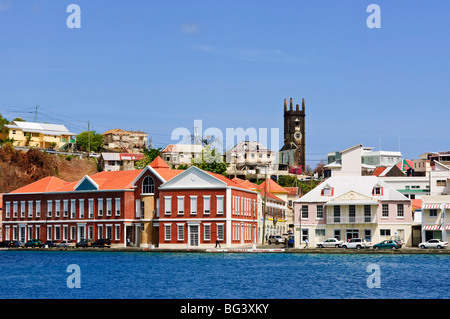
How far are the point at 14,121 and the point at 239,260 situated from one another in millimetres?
114725

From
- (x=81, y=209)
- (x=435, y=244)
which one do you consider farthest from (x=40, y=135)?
(x=435, y=244)

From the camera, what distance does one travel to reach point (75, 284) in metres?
57.2

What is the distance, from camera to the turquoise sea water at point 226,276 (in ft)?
168

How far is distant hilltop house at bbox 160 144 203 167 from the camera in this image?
7218 inches

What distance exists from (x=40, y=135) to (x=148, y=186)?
3307 inches

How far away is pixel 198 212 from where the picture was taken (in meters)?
96.0

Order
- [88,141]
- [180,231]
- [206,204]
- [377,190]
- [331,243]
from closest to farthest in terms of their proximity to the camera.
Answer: [331,243]
[377,190]
[206,204]
[180,231]
[88,141]

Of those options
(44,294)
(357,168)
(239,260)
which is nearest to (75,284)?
(44,294)

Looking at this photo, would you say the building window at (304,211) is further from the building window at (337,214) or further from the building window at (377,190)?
the building window at (377,190)

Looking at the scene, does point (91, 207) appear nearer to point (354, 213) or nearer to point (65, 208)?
point (65, 208)

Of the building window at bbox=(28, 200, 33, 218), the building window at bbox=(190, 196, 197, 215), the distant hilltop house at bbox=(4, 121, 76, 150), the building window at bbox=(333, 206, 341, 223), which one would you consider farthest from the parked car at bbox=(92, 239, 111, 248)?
the distant hilltop house at bbox=(4, 121, 76, 150)

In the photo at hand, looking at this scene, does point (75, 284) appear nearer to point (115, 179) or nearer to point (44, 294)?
point (44, 294)

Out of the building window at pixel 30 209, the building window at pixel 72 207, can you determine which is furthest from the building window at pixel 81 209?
the building window at pixel 30 209
